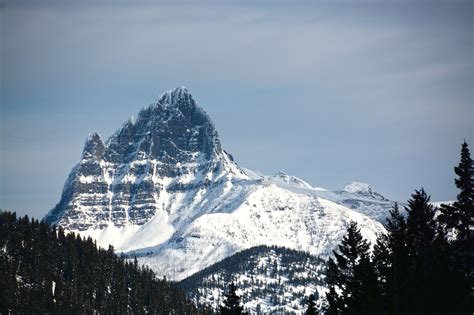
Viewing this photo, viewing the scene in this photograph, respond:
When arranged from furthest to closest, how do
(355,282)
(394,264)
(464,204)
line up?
(355,282)
(394,264)
(464,204)

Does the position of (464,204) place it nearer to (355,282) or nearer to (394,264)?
(394,264)

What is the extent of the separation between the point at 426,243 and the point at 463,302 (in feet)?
36.1

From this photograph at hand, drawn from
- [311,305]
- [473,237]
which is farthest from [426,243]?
[311,305]

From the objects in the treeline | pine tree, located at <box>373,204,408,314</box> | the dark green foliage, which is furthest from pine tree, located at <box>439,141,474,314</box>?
the dark green foliage

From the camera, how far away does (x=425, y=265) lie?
7138 centimetres

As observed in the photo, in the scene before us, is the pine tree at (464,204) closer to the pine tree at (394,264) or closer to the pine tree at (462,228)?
the pine tree at (462,228)

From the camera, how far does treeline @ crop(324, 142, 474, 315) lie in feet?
224

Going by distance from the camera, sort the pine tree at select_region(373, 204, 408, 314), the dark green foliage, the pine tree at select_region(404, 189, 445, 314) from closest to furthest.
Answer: the pine tree at select_region(404, 189, 445, 314) → the pine tree at select_region(373, 204, 408, 314) → the dark green foliage

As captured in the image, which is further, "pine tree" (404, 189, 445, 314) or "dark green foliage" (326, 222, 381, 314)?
"dark green foliage" (326, 222, 381, 314)

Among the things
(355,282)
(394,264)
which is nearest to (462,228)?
(394,264)

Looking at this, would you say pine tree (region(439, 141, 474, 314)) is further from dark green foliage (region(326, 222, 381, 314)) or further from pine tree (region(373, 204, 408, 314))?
dark green foliage (region(326, 222, 381, 314))

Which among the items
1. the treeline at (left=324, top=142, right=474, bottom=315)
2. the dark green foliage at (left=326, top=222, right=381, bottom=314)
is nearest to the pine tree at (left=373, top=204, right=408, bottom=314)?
the treeline at (left=324, top=142, right=474, bottom=315)

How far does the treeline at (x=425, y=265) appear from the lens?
68.2 m

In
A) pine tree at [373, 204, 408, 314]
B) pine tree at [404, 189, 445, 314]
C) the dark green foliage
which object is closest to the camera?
pine tree at [404, 189, 445, 314]
